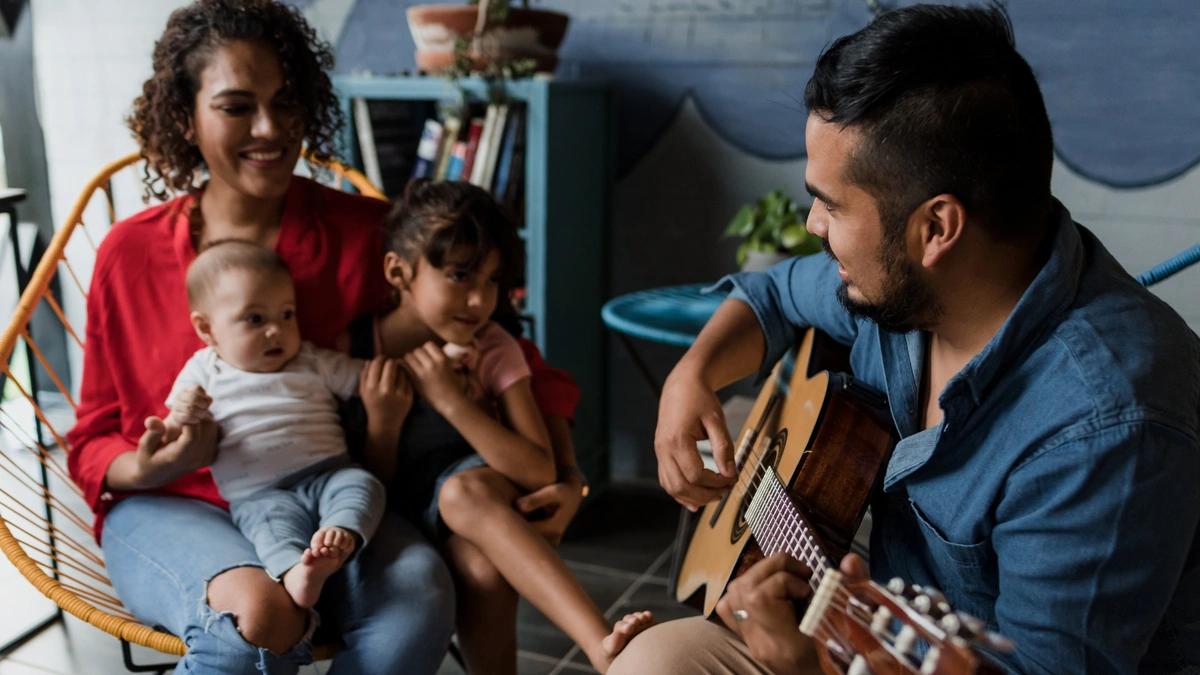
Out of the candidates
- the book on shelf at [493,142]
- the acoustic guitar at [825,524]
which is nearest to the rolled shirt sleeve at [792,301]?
the acoustic guitar at [825,524]

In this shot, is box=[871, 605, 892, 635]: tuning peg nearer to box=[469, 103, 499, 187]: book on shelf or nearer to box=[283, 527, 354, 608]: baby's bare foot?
box=[283, 527, 354, 608]: baby's bare foot

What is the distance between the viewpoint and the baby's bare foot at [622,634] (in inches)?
55.2

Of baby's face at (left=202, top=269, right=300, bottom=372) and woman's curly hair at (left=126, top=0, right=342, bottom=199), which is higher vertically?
woman's curly hair at (left=126, top=0, right=342, bottom=199)

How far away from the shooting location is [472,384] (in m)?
1.70

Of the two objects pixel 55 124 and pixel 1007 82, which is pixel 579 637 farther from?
pixel 55 124

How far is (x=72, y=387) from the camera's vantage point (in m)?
3.80

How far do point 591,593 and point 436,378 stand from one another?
1.04 metres

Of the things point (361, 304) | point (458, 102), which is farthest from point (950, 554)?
point (458, 102)

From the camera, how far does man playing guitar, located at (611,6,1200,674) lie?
0.98 m

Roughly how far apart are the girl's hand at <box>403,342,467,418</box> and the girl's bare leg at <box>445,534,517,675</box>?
0.68 feet

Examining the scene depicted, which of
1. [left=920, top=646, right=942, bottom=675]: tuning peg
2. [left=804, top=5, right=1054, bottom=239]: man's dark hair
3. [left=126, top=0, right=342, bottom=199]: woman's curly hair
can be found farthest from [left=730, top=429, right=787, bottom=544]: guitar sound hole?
[left=126, top=0, right=342, bottom=199]: woman's curly hair

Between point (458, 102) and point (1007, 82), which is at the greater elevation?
point (1007, 82)

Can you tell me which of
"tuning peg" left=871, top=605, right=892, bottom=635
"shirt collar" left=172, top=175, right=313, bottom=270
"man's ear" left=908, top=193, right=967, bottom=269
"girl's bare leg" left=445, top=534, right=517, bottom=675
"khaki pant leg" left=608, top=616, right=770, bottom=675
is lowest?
"girl's bare leg" left=445, top=534, right=517, bottom=675

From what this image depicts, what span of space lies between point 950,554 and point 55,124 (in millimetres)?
3415
